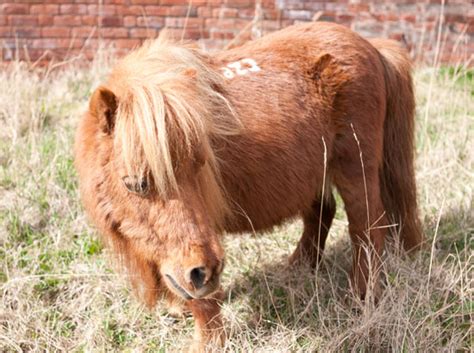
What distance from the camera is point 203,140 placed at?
9.59ft

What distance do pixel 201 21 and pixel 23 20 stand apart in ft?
6.99

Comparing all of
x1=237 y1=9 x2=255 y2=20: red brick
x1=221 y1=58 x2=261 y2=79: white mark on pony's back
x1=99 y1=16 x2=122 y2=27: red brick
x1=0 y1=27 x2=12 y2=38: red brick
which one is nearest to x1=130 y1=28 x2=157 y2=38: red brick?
x1=99 y1=16 x2=122 y2=27: red brick

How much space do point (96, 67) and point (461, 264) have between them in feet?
15.3

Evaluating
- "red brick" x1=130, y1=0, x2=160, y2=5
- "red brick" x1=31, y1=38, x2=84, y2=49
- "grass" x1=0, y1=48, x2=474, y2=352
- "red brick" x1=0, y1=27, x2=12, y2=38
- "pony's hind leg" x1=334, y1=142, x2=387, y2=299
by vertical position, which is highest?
"red brick" x1=130, y1=0, x2=160, y2=5

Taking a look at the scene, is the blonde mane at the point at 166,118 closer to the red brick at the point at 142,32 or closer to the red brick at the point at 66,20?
the red brick at the point at 142,32

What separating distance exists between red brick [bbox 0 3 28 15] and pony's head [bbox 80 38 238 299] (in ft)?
16.1

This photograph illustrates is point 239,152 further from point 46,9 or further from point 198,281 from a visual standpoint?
point 46,9

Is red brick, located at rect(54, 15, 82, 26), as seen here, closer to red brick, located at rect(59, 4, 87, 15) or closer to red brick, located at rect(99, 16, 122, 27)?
red brick, located at rect(59, 4, 87, 15)

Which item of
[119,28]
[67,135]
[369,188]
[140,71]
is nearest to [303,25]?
[369,188]

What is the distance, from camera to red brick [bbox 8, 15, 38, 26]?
7504mm

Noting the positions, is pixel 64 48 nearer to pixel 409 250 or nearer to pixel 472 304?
pixel 409 250

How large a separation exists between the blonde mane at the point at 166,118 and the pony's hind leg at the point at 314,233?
119 centimetres

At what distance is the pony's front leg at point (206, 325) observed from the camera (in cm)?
338

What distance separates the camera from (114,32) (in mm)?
7633
